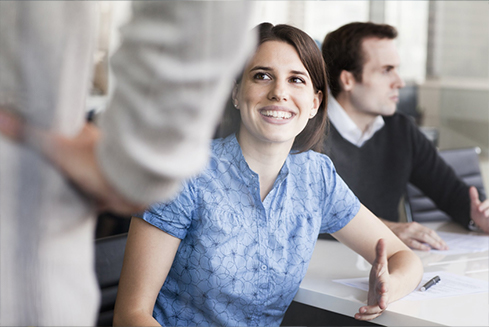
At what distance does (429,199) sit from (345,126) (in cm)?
71

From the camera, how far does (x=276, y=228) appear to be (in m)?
1.27

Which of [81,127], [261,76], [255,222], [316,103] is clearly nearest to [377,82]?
[316,103]

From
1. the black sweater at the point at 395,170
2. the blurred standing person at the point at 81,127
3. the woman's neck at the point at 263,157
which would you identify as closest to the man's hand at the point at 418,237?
the black sweater at the point at 395,170

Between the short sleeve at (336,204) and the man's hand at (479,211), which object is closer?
the short sleeve at (336,204)

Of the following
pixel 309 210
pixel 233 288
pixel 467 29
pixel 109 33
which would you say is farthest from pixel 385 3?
Answer: pixel 109 33

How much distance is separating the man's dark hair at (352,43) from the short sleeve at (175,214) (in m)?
1.01

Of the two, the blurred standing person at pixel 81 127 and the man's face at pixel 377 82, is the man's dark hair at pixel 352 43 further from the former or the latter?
the blurred standing person at pixel 81 127

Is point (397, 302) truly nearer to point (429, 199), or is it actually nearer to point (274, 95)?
point (274, 95)

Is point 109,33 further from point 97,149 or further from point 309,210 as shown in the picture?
point 309,210

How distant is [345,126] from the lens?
76.1 inches

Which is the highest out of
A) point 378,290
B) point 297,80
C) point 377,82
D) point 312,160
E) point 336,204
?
point 297,80

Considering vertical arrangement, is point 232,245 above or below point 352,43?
below

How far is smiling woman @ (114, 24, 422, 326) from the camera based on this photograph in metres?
1.14

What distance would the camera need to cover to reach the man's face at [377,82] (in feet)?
6.63
